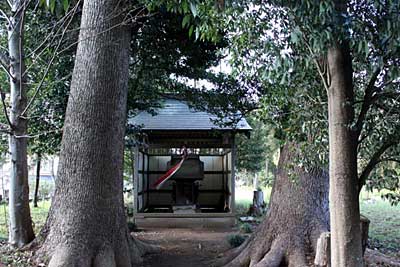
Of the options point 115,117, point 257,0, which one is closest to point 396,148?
point 257,0

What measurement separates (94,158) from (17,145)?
1.33 metres

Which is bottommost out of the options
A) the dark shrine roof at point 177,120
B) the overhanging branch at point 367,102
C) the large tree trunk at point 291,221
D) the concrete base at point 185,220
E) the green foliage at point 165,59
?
the concrete base at point 185,220

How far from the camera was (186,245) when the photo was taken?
877cm

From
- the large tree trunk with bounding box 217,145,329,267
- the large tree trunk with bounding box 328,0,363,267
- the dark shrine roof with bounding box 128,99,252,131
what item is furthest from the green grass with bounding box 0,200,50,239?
the large tree trunk with bounding box 328,0,363,267

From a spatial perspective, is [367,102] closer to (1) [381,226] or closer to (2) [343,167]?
(2) [343,167]

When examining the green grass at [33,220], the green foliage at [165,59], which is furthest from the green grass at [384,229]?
the green grass at [33,220]

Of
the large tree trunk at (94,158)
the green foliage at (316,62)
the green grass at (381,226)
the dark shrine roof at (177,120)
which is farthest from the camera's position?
the dark shrine roof at (177,120)

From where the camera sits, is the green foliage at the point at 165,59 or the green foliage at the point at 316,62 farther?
the green foliage at the point at 165,59

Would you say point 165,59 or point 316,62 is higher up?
point 165,59

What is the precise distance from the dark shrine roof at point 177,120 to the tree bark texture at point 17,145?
5443 mm

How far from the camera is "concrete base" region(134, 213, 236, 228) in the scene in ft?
37.9

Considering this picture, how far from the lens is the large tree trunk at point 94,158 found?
17.0 feet

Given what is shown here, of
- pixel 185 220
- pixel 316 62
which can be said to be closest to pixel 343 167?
pixel 316 62

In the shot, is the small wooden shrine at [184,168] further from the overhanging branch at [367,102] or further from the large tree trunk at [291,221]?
the overhanging branch at [367,102]
